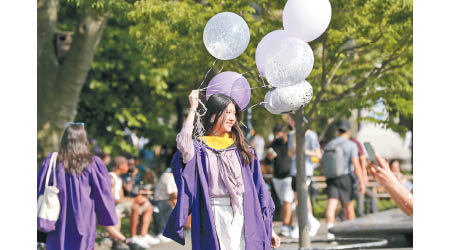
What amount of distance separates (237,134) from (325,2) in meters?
1.41

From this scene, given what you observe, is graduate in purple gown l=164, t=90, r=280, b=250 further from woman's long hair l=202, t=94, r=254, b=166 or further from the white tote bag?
the white tote bag

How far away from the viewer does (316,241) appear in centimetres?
1191

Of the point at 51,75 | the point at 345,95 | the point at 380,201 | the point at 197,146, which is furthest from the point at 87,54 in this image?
the point at 380,201

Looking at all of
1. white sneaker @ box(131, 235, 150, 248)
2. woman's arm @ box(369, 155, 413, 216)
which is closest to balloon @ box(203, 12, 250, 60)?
woman's arm @ box(369, 155, 413, 216)

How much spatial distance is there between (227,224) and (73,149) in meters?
2.60

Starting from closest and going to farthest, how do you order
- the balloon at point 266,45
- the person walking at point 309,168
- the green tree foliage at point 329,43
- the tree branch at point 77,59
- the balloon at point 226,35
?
the balloon at point 266,45 < the balloon at point 226,35 < the green tree foliage at point 329,43 < the person walking at point 309,168 < the tree branch at point 77,59

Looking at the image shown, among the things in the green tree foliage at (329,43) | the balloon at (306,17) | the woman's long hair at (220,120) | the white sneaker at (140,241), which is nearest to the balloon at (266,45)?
the balloon at (306,17)

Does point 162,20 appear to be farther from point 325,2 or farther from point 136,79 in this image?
point 136,79

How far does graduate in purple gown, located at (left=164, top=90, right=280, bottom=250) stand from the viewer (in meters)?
5.53

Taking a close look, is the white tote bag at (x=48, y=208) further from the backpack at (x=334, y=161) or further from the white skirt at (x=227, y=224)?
the backpack at (x=334, y=161)

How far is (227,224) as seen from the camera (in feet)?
18.3

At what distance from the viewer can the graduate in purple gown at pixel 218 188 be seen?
553 cm

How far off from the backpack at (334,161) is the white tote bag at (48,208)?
18.7 ft

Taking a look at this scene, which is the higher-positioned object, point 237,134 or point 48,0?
point 48,0
